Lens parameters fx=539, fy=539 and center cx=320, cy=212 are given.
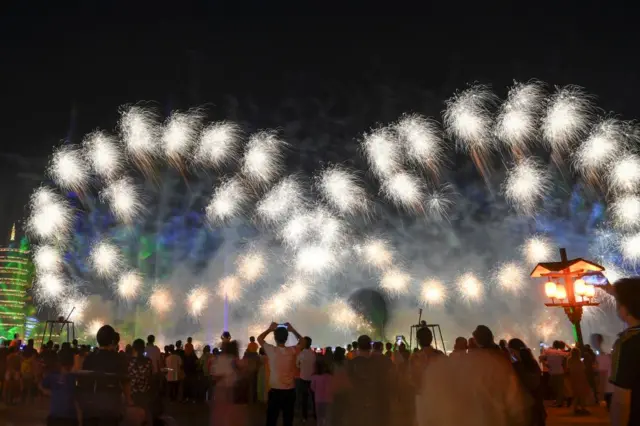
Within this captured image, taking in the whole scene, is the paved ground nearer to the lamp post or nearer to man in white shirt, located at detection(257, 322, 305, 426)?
man in white shirt, located at detection(257, 322, 305, 426)

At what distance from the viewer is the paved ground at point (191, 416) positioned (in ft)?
40.3

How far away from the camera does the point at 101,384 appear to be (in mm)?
5633

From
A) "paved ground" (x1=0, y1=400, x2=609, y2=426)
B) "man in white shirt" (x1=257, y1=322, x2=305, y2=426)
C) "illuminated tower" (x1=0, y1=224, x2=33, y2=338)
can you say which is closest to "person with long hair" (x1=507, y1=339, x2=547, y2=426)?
"man in white shirt" (x1=257, y1=322, x2=305, y2=426)

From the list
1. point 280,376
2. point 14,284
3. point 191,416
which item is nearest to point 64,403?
point 280,376

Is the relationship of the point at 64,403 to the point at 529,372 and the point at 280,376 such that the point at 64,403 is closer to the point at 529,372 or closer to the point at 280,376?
the point at 280,376

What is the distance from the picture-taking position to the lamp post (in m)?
20.7

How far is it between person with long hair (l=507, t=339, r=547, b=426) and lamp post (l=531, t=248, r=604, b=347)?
555 inches

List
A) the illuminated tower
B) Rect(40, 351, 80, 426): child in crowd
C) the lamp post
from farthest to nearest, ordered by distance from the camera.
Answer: the illuminated tower → the lamp post → Rect(40, 351, 80, 426): child in crowd

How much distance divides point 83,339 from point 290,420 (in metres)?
88.9

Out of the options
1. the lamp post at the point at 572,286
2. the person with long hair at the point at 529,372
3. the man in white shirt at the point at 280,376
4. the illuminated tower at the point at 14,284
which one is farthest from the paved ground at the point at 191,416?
the illuminated tower at the point at 14,284

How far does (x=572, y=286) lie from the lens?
2102 centimetres

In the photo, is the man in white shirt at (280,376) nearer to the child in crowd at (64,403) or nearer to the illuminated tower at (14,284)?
the child in crowd at (64,403)

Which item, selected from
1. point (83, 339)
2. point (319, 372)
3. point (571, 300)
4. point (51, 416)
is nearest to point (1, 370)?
point (319, 372)

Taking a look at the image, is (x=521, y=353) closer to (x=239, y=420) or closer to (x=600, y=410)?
(x=239, y=420)
